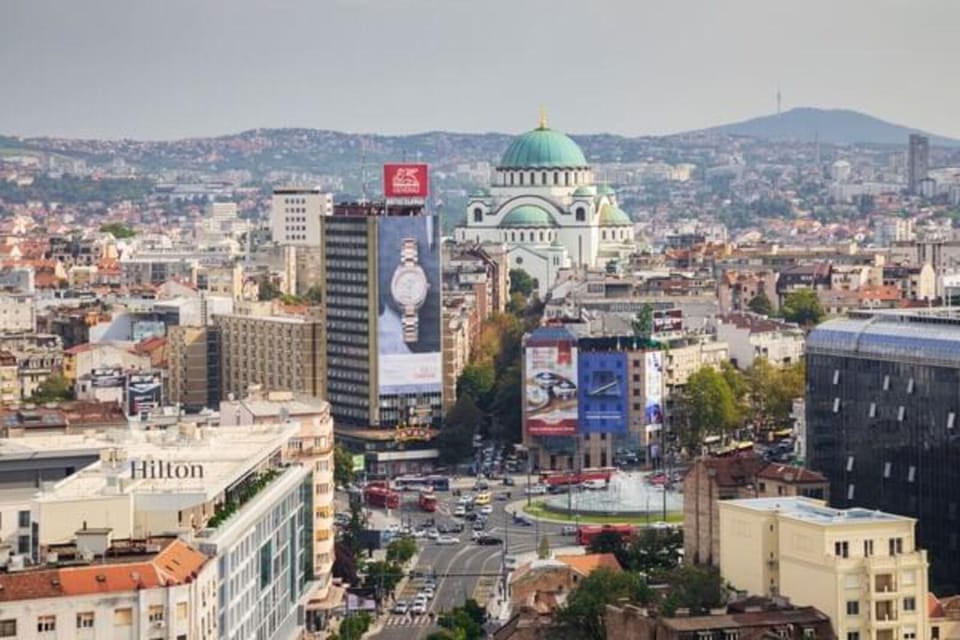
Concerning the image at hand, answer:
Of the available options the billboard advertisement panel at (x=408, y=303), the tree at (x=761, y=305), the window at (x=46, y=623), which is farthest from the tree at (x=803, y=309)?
the window at (x=46, y=623)

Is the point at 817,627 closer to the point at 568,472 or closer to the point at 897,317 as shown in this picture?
the point at 897,317

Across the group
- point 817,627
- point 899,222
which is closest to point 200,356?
point 817,627

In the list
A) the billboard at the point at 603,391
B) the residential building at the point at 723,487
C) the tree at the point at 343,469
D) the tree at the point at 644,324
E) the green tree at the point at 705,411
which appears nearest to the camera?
the residential building at the point at 723,487

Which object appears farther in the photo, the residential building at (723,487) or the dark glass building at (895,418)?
the dark glass building at (895,418)

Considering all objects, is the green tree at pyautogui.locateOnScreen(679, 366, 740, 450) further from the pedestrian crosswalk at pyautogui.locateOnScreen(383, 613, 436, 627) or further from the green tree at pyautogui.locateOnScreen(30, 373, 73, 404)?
the pedestrian crosswalk at pyautogui.locateOnScreen(383, 613, 436, 627)

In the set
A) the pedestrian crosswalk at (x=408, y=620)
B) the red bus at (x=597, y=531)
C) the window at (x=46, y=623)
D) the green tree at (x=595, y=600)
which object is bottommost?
the pedestrian crosswalk at (x=408, y=620)

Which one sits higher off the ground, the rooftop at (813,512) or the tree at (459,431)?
the rooftop at (813,512)

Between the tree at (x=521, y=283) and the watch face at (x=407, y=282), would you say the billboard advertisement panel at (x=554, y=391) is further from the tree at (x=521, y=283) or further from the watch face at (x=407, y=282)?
the tree at (x=521, y=283)
